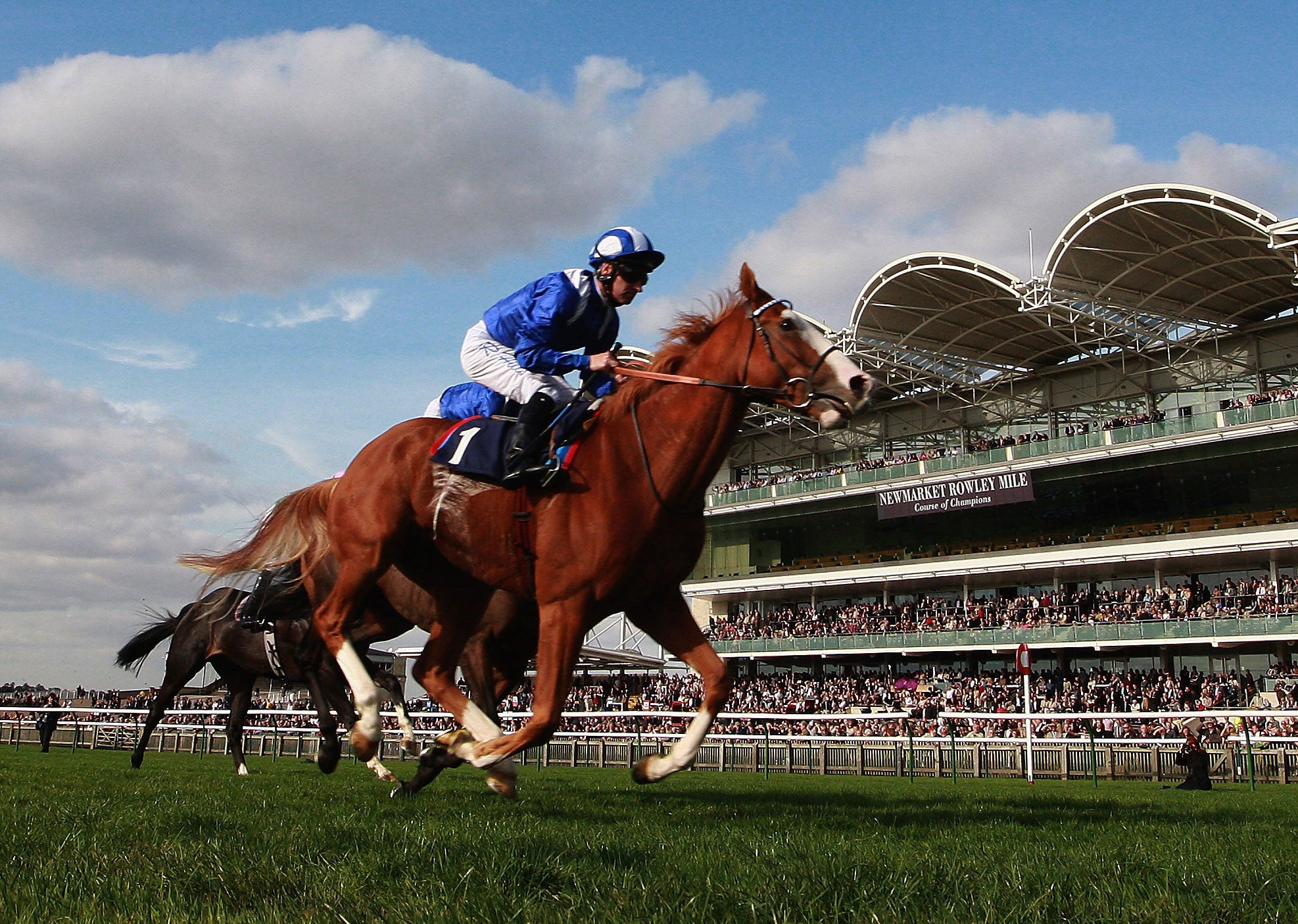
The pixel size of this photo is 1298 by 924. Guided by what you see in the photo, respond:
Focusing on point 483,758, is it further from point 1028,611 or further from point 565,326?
point 1028,611

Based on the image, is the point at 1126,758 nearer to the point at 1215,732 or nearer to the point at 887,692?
the point at 1215,732

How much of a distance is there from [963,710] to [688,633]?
24.8 m

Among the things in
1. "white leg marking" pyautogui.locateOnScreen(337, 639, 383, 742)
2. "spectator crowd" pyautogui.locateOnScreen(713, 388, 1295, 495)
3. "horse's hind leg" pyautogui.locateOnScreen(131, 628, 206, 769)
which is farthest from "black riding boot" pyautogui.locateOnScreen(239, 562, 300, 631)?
"spectator crowd" pyautogui.locateOnScreen(713, 388, 1295, 495)

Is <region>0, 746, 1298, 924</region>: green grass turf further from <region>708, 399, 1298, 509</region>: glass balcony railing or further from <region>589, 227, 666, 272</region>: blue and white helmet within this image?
<region>708, 399, 1298, 509</region>: glass balcony railing

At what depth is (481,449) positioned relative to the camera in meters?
5.57

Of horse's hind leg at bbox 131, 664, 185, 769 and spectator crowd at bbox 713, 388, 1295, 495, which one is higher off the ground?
spectator crowd at bbox 713, 388, 1295, 495

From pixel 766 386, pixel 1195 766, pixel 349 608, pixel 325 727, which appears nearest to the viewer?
pixel 766 386

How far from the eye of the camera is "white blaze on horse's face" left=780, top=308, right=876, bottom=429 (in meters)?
5.05

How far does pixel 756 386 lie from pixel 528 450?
1.10 m

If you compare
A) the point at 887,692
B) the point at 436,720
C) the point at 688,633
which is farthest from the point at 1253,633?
the point at 688,633

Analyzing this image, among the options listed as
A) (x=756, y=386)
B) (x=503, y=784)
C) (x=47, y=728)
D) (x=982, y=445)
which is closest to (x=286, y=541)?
(x=503, y=784)

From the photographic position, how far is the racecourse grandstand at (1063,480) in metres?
32.0

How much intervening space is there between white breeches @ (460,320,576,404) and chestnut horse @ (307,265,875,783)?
367 mm

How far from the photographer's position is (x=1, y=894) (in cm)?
267
